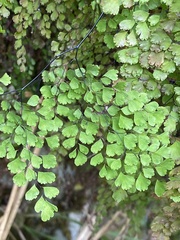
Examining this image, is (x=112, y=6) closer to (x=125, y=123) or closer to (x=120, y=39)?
(x=120, y=39)

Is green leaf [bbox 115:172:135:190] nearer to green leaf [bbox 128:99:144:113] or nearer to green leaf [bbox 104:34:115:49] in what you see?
green leaf [bbox 128:99:144:113]

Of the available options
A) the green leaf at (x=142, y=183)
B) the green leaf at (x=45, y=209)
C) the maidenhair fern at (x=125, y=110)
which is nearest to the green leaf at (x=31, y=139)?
the maidenhair fern at (x=125, y=110)

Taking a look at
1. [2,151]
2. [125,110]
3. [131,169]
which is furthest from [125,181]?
A: [2,151]

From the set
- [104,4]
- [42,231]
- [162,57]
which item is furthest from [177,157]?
[42,231]

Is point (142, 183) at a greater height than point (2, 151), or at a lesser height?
lesser

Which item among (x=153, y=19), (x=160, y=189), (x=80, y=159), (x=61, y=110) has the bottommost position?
(x=160, y=189)
